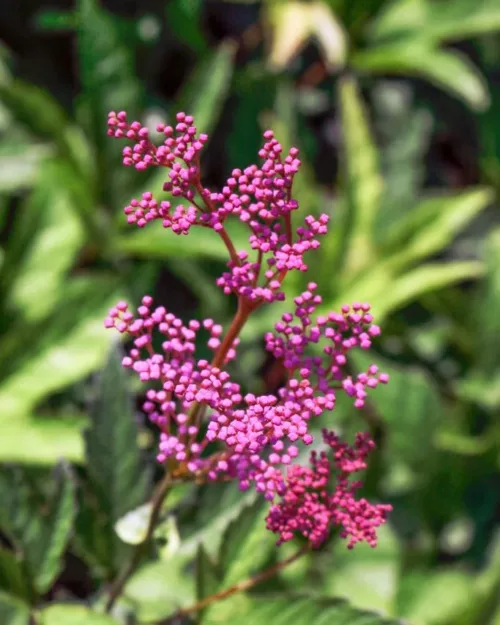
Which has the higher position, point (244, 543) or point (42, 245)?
point (42, 245)

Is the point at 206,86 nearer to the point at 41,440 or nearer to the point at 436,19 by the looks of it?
the point at 436,19


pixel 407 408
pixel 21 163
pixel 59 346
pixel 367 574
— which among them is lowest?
pixel 367 574

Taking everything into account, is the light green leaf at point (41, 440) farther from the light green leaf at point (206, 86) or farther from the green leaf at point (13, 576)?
the light green leaf at point (206, 86)

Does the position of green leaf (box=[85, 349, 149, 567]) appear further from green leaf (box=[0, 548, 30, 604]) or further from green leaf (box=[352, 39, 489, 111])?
green leaf (box=[352, 39, 489, 111])

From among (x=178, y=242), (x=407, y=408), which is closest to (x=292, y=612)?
(x=407, y=408)

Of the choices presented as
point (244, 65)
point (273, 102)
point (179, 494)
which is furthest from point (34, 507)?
point (244, 65)

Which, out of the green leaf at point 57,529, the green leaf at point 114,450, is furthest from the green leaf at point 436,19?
the green leaf at point 57,529
